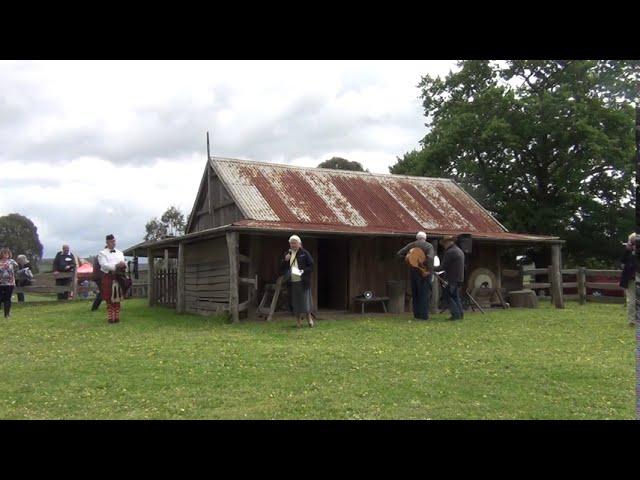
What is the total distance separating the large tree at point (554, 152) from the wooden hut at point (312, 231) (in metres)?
9.52

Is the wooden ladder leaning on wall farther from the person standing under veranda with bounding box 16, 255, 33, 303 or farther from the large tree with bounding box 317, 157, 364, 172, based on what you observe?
the large tree with bounding box 317, 157, 364, 172

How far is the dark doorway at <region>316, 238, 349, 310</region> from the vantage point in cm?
1603

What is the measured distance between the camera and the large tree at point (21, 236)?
5422cm

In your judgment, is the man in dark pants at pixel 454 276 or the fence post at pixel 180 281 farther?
the fence post at pixel 180 281

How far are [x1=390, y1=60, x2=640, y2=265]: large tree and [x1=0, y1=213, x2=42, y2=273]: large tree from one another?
40187mm

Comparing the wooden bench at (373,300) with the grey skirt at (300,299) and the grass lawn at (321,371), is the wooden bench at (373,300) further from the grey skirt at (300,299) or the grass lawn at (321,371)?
the grey skirt at (300,299)

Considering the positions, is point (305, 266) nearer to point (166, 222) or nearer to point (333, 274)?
point (333, 274)

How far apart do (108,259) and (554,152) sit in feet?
73.5

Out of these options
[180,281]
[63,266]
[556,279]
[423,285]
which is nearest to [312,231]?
[423,285]

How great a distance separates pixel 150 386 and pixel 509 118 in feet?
82.8

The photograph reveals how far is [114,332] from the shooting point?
428 inches

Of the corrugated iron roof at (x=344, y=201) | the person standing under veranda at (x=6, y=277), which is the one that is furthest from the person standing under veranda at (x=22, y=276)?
the corrugated iron roof at (x=344, y=201)

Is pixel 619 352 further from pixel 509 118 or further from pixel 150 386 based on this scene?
pixel 509 118
